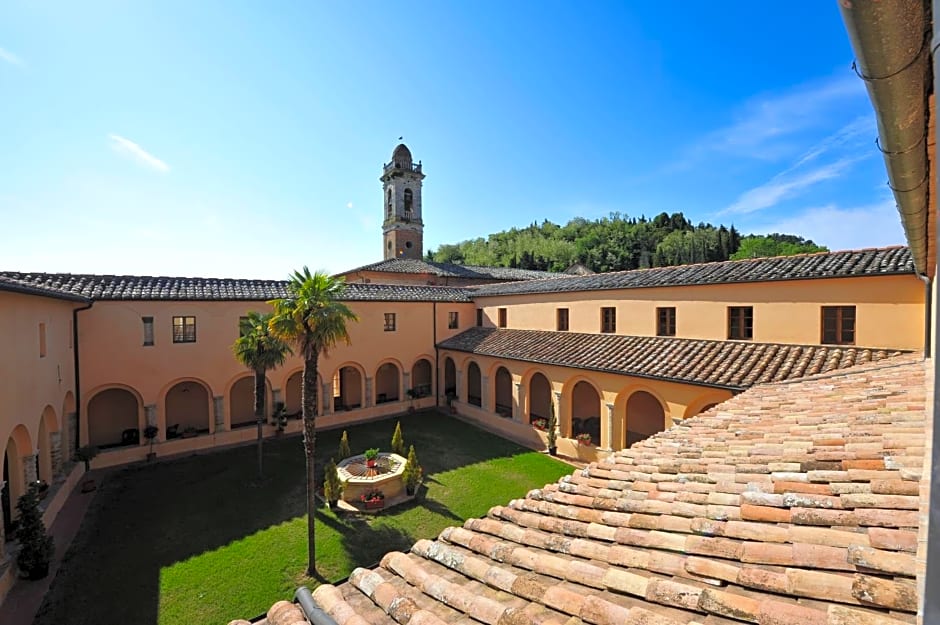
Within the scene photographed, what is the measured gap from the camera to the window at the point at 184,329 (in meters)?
17.7

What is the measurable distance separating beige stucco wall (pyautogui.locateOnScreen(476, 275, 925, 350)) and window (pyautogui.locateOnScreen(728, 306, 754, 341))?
0.17 meters

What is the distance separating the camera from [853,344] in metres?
12.5

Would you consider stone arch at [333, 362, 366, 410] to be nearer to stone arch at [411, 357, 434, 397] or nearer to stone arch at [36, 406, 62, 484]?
stone arch at [411, 357, 434, 397]

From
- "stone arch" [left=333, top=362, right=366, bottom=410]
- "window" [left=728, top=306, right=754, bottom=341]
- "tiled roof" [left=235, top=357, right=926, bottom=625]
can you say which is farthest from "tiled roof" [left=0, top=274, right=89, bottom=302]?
"window" [left=728, top=306, right=754, bottom=341]

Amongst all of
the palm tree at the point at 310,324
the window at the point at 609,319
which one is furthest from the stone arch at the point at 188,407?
the window at the point at 609,319

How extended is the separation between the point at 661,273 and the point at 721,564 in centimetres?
1666

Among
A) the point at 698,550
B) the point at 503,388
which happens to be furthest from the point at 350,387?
the point at 698,550

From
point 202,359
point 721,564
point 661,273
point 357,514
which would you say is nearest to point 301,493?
point 357,514

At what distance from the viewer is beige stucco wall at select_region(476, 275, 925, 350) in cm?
1162

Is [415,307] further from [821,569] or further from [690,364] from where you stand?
→ [821,569]

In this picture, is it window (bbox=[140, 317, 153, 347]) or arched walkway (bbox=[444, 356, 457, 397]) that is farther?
arched walkway (bbox=[444, 356, 457, 397])

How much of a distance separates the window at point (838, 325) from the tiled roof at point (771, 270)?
1062 mm

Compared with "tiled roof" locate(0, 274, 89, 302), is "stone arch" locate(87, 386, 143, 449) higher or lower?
lower

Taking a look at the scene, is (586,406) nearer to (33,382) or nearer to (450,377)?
(450,377)
